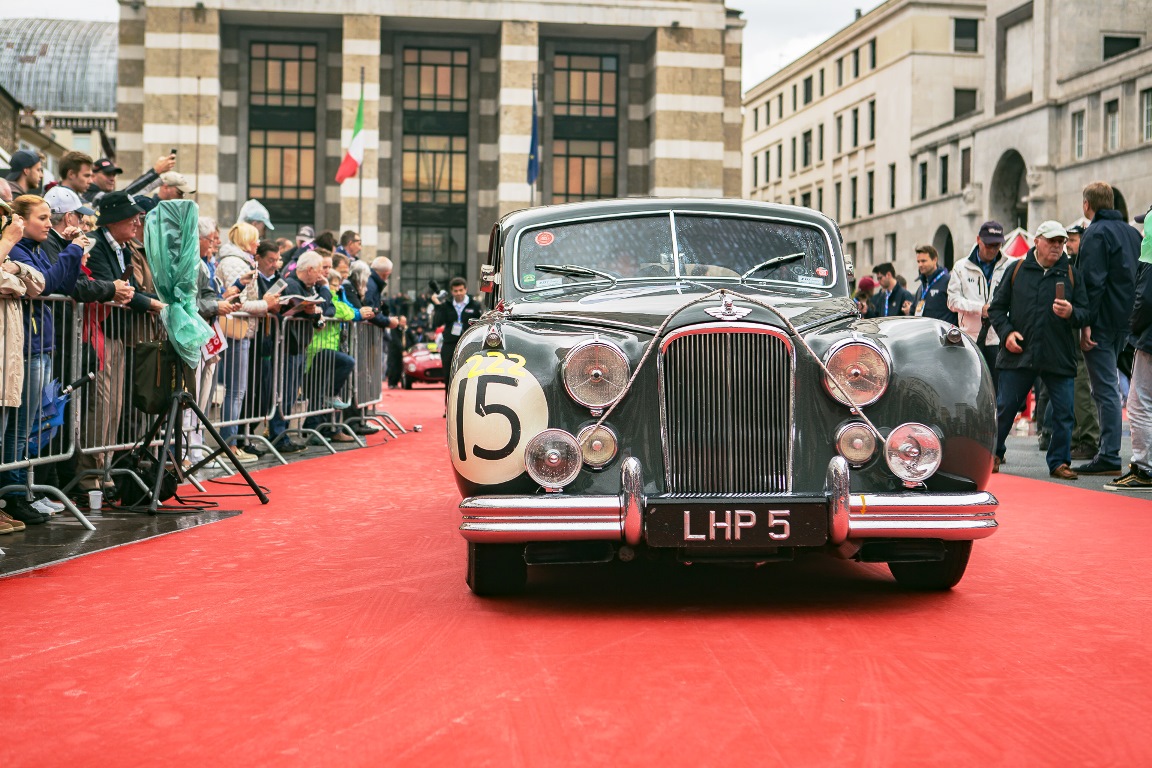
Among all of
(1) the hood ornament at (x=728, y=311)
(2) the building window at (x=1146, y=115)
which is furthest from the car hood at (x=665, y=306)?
(2) the building window at (x=1146, y=115)

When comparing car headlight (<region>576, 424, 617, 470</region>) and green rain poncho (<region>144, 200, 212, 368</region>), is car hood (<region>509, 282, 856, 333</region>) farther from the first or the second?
green rain poncho (<region>144, 200, 212, 368</region>)

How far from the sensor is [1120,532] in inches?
296

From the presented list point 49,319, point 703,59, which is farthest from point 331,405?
point 703,59

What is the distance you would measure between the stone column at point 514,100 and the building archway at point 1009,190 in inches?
799

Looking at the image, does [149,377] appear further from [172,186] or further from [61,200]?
[172,186]

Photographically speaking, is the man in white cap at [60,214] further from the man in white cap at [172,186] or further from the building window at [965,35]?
the building window at [965,35]

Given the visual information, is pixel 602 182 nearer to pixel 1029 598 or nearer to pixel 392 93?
pixel 392 93

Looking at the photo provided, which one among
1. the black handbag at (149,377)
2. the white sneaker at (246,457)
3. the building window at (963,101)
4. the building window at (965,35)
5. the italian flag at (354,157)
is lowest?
the white sneaker at (246,457)

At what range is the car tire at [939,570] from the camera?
548 cm

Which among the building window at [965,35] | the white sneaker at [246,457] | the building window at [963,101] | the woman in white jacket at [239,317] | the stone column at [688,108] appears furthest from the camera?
the building window at [965,35]

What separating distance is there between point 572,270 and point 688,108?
44255 mm

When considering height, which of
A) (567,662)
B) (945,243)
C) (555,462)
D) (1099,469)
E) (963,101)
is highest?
(963,101)

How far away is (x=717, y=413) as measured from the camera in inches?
196

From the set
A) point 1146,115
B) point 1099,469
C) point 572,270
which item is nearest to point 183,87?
point 1146,115
